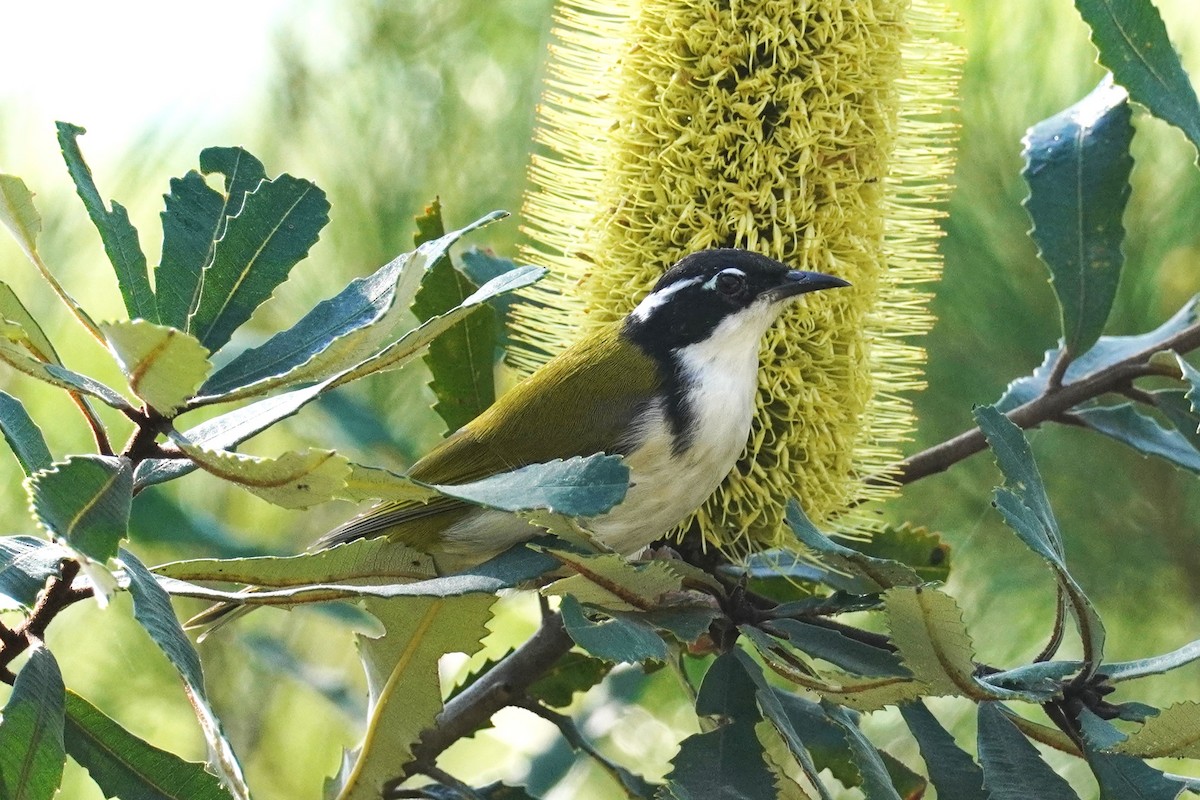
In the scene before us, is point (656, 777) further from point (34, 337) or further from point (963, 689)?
point (34, 337)

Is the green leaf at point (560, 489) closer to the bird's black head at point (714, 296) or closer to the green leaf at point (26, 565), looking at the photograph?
the green leaf at point (26, 565)

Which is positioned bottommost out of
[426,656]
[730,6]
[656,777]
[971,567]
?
[656,777]

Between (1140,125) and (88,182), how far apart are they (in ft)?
6.30

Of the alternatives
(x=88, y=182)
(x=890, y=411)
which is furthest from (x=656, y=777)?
(x=88, y=182)

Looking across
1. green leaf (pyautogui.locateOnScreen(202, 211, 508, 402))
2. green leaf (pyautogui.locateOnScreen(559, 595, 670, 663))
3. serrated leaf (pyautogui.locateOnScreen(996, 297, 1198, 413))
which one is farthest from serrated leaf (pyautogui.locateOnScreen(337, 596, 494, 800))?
serrated leaf (pyautogui.locateOnScreen(996, 297, 1198, 413))

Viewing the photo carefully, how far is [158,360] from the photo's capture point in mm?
803

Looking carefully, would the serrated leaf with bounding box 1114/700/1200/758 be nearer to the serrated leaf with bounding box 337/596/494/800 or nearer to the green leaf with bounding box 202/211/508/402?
the serrated leaf with bounding box 337/596/494/800

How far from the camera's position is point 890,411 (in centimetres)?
162

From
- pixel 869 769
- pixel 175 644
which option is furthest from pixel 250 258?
pixel 869 769

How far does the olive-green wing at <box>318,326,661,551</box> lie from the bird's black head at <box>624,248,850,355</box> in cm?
4

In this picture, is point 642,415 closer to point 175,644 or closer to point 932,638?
point 932,638

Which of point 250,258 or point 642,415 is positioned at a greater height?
point 250,258

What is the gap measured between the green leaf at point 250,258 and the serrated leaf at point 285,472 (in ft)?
0.57

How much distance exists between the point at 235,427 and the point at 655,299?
0.58 meters
